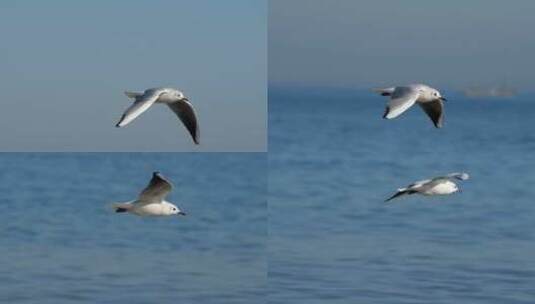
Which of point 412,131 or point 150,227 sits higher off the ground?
point 412,131

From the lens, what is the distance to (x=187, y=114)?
8.94 m

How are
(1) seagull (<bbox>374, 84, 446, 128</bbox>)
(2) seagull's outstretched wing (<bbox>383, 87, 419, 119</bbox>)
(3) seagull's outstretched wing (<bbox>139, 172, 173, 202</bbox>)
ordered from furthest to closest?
(3) seagull's outstretched wing (<bbox>139, 172, 173, 202</bbox>) < (1) seagull (<bbox>374, 84, 446, 128</bbox>) < (2) seagull's outstretched wing (<bbox>383, 87, 419, 119</bbox>)

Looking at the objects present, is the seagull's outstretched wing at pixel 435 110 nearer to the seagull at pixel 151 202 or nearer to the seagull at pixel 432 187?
the seagull at pixel 432 187

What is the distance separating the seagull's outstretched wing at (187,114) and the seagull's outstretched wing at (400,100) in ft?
4.25

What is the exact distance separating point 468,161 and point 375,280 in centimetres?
1375

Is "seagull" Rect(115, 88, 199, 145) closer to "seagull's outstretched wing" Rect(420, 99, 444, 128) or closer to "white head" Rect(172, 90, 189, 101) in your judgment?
"white head" Rect(172, 90, 189, 101)

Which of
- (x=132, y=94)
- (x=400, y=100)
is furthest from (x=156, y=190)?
(x=400, y=100)

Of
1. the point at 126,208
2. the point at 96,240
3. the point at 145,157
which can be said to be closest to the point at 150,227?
the point at 96,240

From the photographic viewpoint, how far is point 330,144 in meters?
27.1

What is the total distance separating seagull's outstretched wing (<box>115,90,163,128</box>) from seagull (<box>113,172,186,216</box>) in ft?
1.59

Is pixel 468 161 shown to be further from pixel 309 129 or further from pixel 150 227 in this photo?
pixel 150 227

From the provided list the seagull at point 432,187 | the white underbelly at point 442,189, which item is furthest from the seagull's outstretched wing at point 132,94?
the white underbelly at point 442,189

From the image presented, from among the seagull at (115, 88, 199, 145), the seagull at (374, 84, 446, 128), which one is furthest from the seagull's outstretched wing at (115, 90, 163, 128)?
the seagull at (374, 84, 446, 128)

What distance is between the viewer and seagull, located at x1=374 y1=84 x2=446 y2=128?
26.0 feet
